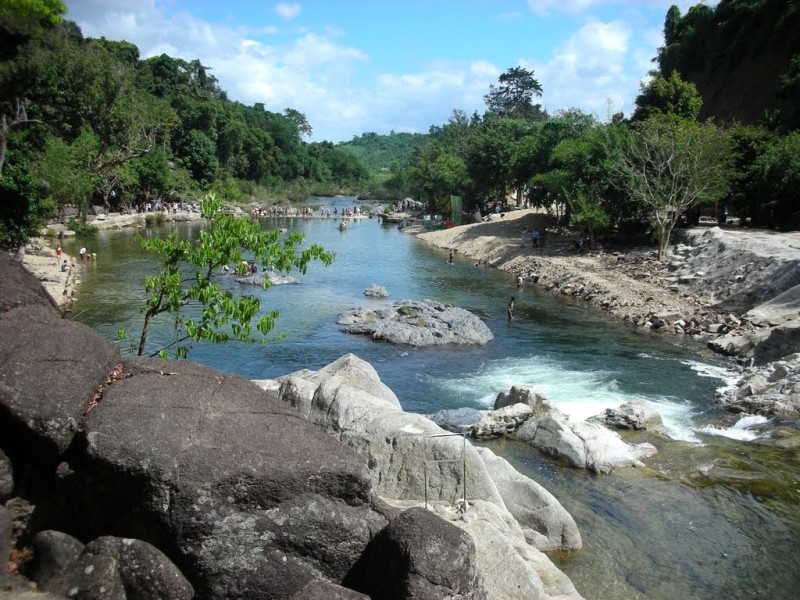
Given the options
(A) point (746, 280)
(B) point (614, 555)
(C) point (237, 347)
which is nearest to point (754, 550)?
(B) point (614, 555)

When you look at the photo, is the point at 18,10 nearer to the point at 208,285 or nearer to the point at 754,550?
the point at 208,285

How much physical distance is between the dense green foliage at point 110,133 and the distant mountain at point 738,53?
55021 mm

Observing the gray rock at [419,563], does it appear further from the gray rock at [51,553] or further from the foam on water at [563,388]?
the foam on water at [563,388]

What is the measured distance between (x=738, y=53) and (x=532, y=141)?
2833 cm

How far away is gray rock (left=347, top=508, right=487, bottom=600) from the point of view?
23.3 ft

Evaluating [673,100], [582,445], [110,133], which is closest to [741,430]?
[582,445]

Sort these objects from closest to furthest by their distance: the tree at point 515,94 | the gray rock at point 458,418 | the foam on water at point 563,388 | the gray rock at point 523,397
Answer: the gray rock at point 458,418
the gray rock at point 523,397
the foam on water at point 563,388
the tree at point 515,94

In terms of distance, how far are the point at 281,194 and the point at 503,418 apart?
361ft

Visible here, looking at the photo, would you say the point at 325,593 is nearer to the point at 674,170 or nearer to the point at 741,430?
the point at 741,430

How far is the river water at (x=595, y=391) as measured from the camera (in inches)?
515

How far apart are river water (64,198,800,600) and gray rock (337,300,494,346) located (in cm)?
91

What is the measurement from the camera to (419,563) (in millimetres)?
7133

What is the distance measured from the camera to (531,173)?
62.3 m

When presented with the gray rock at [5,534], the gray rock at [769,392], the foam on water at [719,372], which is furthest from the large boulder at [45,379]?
the foam on water at [719,372]
